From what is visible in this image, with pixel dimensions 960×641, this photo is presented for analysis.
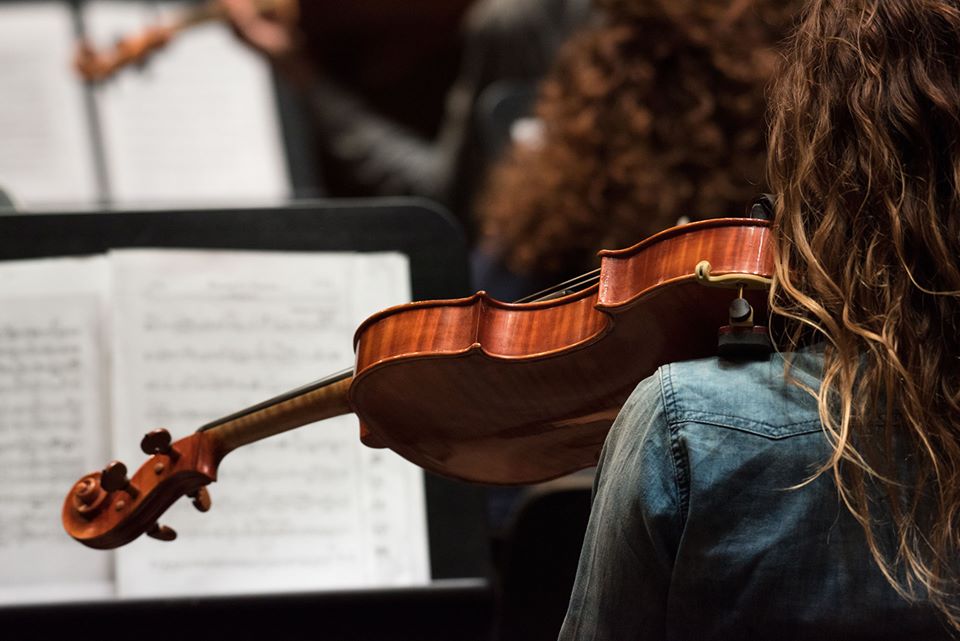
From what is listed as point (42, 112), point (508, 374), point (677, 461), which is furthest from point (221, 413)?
point (42, 112)

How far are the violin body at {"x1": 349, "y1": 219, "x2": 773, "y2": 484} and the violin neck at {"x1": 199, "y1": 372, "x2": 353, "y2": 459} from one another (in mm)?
34

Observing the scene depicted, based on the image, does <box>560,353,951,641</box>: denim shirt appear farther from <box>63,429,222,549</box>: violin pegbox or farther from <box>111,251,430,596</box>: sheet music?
<box>111,251,430,596</box>: sheet music

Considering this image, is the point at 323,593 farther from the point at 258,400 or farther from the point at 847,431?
the point at 847,431

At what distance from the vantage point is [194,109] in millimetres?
2871

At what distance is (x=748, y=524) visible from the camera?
822mm

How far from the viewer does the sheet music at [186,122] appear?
279cm

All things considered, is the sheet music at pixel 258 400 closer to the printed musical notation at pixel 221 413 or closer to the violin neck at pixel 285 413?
the printed musical notation at pixel 221 413

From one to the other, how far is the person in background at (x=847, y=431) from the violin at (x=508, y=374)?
5cm

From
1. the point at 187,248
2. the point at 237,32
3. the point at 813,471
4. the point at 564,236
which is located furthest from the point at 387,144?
the point at 813,471

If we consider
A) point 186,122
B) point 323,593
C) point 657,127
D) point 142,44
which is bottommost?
point 323,593

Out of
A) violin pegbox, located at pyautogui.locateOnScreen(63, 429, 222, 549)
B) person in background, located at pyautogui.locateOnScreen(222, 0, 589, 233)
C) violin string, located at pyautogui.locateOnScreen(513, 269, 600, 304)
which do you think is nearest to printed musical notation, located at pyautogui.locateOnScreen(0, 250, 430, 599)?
violin pegbox, located at pyautogui.locateOnScreen(63, 429, 222, 549)

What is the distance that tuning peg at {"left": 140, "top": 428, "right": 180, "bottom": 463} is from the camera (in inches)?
44.3

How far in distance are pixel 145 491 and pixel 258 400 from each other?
0.88 feet

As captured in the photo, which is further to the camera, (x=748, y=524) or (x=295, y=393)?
(x=295, y=393)
